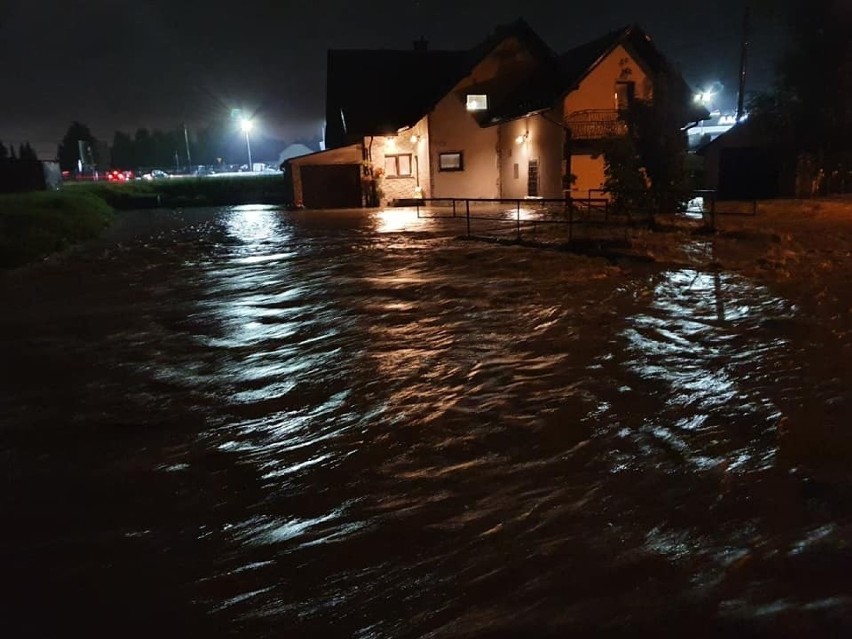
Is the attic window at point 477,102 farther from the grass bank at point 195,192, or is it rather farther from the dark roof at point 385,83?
the grass bank at point 195,192

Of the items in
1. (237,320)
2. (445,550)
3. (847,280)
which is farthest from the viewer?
(847,280)

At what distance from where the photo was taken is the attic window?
33562 mm

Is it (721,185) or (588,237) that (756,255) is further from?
(721,185)

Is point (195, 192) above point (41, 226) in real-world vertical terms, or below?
above

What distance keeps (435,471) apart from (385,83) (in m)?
35.7

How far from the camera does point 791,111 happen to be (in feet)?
101

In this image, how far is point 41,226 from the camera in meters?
21.6

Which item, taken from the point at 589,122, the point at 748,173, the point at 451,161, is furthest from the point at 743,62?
the point at 451,161

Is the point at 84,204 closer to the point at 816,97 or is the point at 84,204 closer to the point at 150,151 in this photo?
the point at 816,97

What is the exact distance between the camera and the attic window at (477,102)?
3356 cm

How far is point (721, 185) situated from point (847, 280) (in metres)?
22.7

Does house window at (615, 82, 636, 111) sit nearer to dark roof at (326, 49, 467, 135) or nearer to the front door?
the front door

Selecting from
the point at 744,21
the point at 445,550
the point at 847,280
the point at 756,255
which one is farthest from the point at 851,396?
the point at 744,21

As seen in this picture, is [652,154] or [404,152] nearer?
[652,154]
